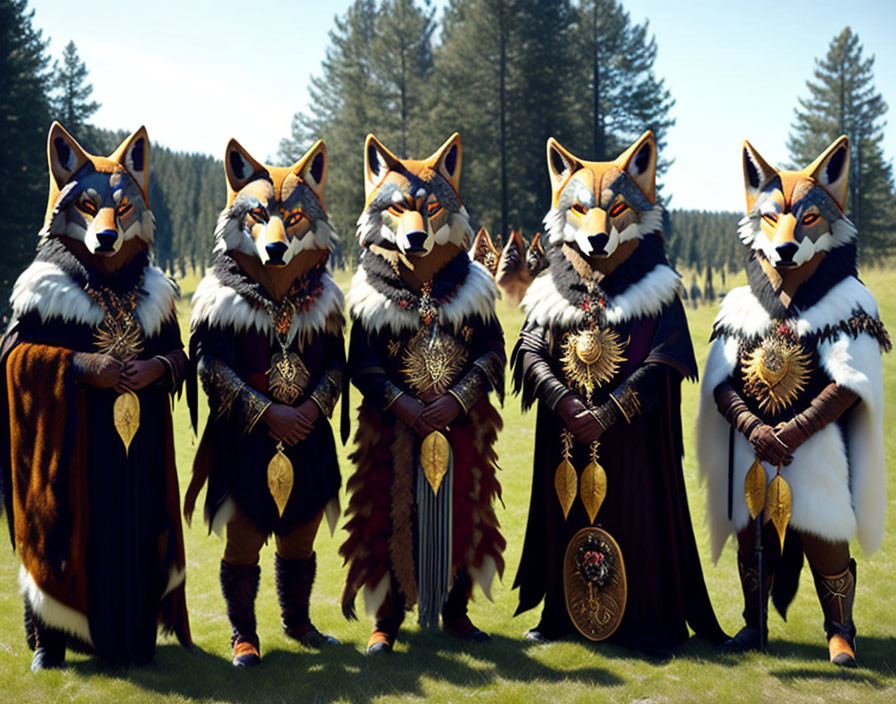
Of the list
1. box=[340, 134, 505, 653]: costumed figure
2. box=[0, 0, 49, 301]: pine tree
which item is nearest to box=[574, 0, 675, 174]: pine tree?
box=[0, 0, 49, 301]: pine tree

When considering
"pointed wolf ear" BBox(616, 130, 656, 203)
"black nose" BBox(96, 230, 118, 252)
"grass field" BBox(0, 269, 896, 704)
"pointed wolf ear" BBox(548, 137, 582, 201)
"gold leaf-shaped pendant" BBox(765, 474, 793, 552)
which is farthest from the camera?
"pointed wolf ear" BBox(548, 137, 582, 201)

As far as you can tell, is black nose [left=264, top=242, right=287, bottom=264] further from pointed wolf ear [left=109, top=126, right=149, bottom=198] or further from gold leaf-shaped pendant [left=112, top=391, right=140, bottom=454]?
gold leaf-shaped pendant [left=112, top=391, right=140, bottom=454]

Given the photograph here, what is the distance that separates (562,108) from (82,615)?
840 inches

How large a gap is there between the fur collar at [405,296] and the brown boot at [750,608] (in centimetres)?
211

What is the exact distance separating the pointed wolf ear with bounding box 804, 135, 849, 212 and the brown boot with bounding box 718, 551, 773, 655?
7.02 ft

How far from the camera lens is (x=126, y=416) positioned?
14.5ft

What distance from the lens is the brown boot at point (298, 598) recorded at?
4.79 meters

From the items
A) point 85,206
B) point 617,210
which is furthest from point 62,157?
point 617,210

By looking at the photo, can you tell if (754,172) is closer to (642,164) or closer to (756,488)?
(642,164)

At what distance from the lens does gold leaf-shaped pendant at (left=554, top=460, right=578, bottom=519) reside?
15.3ft

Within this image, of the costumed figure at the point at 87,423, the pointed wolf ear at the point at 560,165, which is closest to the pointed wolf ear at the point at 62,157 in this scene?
the costumed figure at the point at 87,423

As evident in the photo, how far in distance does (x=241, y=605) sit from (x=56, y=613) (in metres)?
0.97

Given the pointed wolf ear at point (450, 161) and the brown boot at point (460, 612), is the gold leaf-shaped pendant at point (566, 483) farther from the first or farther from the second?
the pointed wolf ear at point (450, 161)

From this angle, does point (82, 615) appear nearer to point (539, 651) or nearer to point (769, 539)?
point (539, 651)
